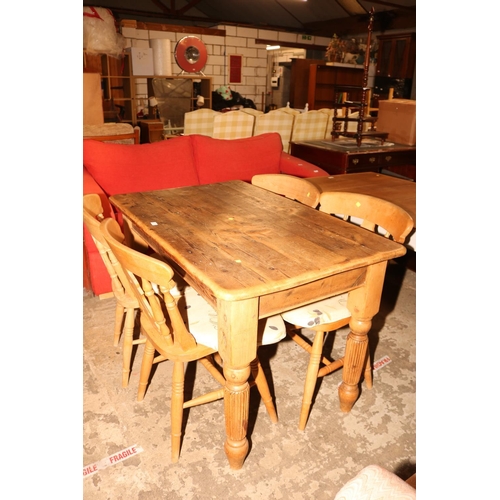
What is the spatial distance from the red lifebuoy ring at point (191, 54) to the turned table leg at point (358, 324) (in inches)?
291

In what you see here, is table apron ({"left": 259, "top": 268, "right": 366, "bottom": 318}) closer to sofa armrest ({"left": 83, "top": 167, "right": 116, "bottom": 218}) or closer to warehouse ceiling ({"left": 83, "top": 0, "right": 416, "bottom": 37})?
sofa armrest ({"left": 83, "top": 167, "right": 116, "bottom": 218})

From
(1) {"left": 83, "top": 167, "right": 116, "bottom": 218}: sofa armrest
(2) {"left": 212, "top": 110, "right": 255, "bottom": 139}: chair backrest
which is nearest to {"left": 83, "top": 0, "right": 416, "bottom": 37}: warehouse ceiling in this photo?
(2) {"left": 212, "top": 110, "right": 255, "bottom": 139}: chair backrest

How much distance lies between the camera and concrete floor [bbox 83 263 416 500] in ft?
4.49

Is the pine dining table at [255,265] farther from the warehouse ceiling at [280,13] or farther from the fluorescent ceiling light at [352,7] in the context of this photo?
the fluorescent ceiling light at [352,7]

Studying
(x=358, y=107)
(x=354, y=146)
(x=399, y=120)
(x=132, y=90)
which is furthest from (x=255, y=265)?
(x=132, y=90)

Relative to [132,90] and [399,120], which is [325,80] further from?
[399,120]

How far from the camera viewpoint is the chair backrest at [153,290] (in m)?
1.14

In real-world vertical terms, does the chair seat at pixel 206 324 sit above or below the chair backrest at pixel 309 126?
below

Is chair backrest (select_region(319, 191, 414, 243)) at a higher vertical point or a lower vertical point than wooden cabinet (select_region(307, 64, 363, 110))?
lower

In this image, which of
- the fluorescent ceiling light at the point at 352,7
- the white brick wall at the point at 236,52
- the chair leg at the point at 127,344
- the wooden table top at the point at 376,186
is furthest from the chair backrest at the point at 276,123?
the fluorescent ceiling light at the point at 352,7

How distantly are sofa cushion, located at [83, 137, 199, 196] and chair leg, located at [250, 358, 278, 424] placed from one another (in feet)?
5.52
